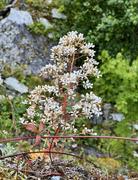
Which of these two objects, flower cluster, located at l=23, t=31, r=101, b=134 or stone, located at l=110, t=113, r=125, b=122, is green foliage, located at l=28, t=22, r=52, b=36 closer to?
stone, located at l=110, t=113, r=125, b=122

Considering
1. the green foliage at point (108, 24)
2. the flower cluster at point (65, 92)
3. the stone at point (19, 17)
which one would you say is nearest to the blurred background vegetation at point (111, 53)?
the green foliage at point (108, 24)

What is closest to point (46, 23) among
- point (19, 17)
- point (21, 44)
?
point (19, 17)

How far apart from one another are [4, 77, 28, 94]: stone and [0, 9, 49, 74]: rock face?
331 mm

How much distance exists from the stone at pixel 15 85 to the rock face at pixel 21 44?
0.33 m

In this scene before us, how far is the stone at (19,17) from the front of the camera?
6.85 meters

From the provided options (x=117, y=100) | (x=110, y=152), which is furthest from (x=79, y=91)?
(x=110, y=152)

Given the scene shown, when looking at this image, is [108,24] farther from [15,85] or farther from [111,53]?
[15,85]

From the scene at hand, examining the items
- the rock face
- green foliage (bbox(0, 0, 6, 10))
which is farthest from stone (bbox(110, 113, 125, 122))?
green foliage (bbox(0, 0, 6, 10))

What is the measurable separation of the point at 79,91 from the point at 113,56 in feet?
2.17

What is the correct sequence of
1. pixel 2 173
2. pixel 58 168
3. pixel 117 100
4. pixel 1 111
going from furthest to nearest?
pixel 117 100 < pixel 1 111 < pixel 58 168 < pixel 2 173

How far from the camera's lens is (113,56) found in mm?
6688

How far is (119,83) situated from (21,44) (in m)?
1.37

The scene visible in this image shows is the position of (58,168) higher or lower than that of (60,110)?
lower

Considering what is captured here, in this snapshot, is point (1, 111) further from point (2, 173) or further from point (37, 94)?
point (2, 173)
